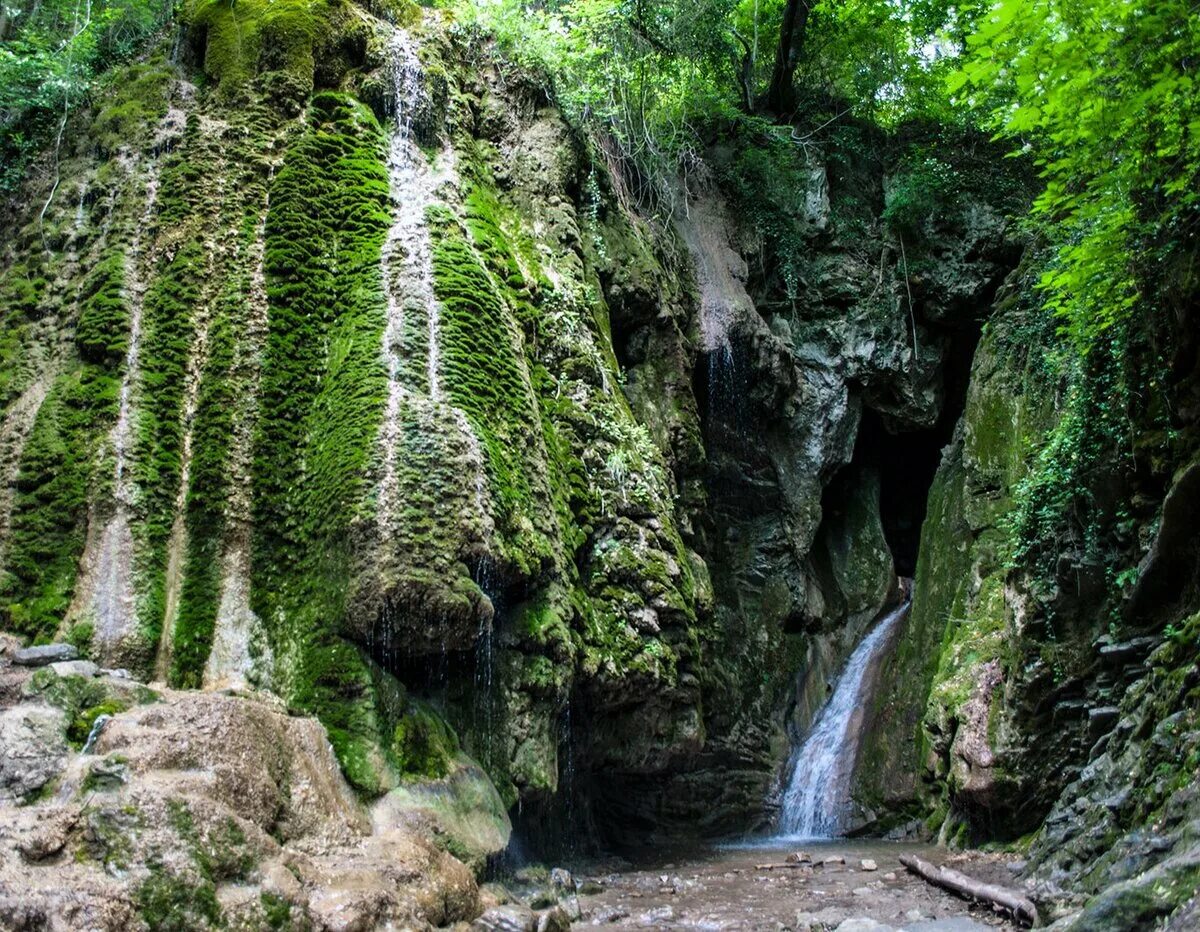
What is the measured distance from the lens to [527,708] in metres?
8.62

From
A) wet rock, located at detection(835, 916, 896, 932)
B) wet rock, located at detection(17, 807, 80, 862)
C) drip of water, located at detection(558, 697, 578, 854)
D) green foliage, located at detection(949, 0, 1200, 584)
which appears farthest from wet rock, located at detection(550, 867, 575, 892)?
green foliage, located at detection(949, 0, 1200, 584)

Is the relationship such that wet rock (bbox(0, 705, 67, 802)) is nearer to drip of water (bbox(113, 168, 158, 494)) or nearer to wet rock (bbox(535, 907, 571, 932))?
drip of water (bbox(113, 168, 158, 494))

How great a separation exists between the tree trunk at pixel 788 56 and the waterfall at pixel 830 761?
1165 cm

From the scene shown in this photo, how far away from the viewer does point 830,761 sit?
15.7m

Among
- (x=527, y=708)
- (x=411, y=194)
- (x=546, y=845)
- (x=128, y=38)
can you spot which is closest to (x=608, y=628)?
(x=527, y=708)

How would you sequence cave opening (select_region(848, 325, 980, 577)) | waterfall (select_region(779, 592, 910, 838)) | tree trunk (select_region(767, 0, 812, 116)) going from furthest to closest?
cave opening (select_region(848, 325, 980, 577)), tree trunk (select_region(767, 0, 812, 116)), waterfall (select_region(779, 592, 910, 838))

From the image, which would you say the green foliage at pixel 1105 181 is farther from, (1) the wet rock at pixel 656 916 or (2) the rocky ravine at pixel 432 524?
(1) the wet rock at pixel 656 916

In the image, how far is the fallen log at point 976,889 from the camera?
6.86 metres

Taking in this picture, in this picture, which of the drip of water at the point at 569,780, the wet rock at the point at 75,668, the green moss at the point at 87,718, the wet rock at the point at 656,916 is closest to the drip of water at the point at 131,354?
the wet rock at the point at 75,668

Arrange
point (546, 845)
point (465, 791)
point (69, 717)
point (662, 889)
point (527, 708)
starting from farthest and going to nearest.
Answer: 1. point (546, 845)
2. point (662, 889)
3. point (527, 708)
4. point (465, 791)
5. point (69, 717)

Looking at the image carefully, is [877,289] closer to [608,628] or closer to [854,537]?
[854,537]

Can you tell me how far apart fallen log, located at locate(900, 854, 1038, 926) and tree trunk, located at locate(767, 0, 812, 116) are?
50.5 ft

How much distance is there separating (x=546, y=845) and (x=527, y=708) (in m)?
2.44

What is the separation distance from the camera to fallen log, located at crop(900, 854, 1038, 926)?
22.5 ft
